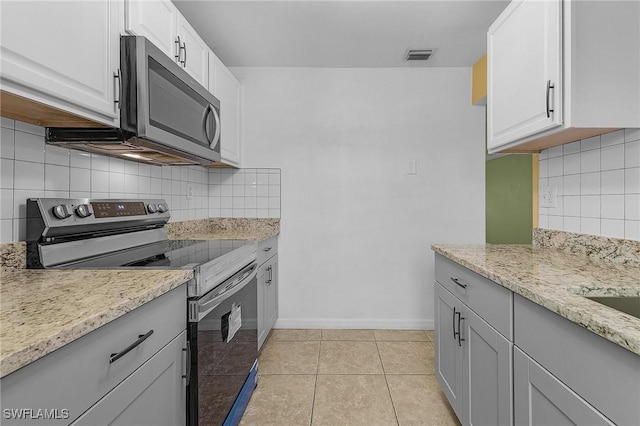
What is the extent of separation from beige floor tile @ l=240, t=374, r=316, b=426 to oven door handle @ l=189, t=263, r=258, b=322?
700mm

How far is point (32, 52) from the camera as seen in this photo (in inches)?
36.9

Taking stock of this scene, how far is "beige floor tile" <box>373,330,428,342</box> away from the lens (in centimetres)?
276

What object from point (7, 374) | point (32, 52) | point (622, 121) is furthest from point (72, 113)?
point (622, 121)

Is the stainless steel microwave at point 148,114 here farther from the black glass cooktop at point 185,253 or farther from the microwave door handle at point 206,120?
the black glass cooktop at point 185,253

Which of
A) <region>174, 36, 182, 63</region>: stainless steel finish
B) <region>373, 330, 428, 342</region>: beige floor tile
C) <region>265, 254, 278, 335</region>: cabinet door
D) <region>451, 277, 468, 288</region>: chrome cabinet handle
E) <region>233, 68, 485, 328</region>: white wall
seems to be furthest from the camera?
<region>233, 68, 485, 328</region>: white wall

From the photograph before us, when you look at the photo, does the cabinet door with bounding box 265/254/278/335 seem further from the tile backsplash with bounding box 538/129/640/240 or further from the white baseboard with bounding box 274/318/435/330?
the tile backsplash with bounding box 538/129/640/240

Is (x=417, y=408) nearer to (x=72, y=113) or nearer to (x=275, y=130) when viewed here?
(x=72, y=113)

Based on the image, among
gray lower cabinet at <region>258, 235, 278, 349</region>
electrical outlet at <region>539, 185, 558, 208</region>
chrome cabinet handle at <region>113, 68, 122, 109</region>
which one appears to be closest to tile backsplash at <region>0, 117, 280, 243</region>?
chrome cabinet handle at <region>113, 68, 122, 109</region>

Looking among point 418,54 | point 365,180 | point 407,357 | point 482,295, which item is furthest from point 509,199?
point 482,295

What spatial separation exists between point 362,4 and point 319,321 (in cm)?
244

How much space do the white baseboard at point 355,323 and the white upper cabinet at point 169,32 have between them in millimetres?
2049

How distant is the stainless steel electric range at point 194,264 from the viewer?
1.21 m

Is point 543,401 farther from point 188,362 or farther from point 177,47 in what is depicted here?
point 177,47

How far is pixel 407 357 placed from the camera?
8.01 feet
